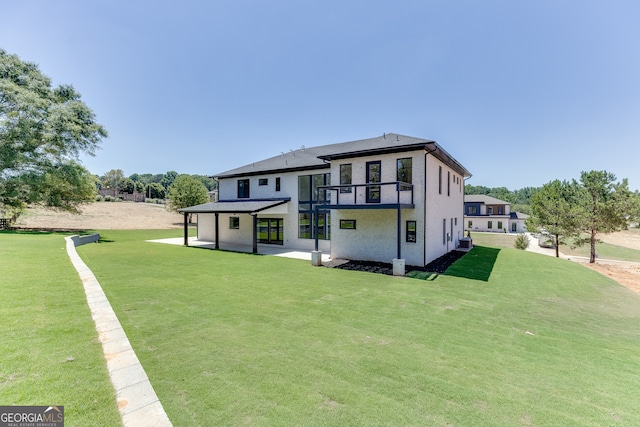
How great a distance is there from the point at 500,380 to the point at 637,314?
7.74 m

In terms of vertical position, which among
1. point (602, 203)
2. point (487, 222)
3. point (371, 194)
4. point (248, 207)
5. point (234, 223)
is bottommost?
point (487, 222)

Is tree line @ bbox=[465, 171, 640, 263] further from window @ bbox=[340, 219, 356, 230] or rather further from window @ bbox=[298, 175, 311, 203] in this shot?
window @ bbox=[298, 175, 311, 203]

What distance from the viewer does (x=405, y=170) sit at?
1288 centimetres

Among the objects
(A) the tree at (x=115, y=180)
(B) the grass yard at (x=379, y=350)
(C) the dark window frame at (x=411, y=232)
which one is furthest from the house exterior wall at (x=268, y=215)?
(A) the tree at (x=115, y=180)

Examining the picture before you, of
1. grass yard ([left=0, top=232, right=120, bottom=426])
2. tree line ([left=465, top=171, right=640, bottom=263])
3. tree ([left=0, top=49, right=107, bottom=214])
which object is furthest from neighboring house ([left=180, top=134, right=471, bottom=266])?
tree ([left=0, top=49, right=107, bottom=214])

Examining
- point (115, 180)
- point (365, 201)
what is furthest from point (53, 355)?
point (115, 180)

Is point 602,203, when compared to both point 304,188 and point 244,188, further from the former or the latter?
point 244,188

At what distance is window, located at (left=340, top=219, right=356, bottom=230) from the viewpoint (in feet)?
47.1

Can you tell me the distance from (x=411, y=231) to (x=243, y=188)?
13.7 metres

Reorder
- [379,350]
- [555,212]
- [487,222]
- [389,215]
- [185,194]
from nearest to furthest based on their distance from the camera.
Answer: [379,350] < [389,215] < [555,212] < [185,194] < [487,222]

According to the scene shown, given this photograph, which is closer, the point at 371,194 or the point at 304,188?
the point at 371,194

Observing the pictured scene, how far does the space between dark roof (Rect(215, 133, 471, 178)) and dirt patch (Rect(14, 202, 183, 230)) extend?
82.1 ft

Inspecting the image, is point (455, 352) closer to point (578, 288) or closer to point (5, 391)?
point (5, 391)

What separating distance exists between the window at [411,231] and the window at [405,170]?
6.67 feet
